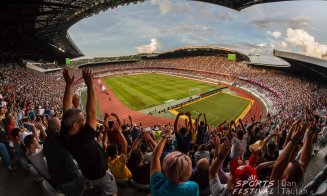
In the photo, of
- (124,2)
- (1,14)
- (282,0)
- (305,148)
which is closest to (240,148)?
(305,148)

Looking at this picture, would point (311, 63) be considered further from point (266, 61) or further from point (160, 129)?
point (266, 61)

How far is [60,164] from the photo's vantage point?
3.72m

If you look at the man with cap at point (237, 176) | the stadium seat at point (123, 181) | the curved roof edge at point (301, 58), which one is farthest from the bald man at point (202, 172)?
the curved roof edge at point (301, 58)

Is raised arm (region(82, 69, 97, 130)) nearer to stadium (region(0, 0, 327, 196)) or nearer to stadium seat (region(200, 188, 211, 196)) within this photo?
stadium (region(0, 0, 327, 196))

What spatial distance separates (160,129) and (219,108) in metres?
16.9

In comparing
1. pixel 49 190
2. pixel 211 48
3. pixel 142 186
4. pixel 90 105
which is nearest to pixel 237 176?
pixel 90 105

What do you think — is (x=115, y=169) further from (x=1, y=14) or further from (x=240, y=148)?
(x=1, y=14)

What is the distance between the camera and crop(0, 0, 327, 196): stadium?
3.01 metres

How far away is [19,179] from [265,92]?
45.4 m

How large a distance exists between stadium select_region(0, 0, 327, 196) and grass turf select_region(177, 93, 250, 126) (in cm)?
17

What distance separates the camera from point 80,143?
3.05m

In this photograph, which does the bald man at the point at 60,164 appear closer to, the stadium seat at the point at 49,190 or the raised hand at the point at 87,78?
the stadium seat at the point at 49,190

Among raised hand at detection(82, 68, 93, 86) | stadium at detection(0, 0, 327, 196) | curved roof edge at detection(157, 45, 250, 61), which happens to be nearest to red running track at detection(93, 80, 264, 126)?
stadium at detection(0, 0, 327, 196)

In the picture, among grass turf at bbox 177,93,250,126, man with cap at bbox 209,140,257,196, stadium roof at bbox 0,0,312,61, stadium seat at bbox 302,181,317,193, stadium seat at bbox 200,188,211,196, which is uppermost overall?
stadium roof at bbox 0,0,312,61
